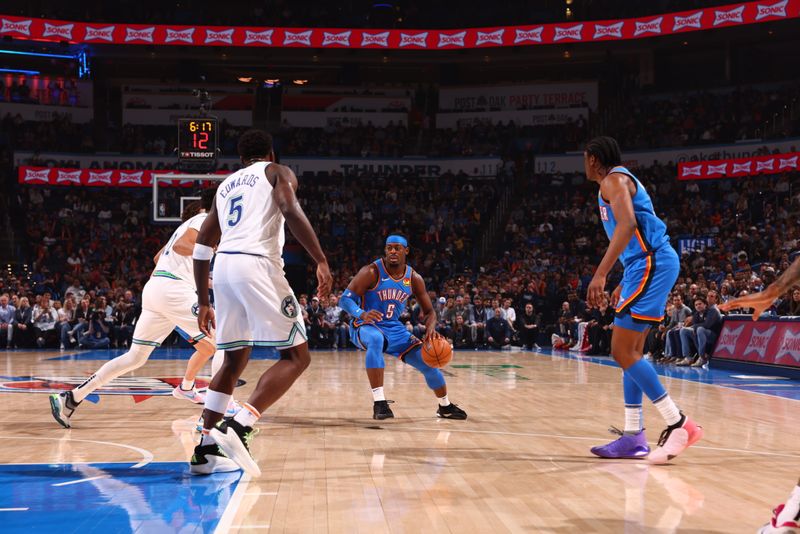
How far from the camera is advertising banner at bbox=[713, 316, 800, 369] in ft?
42.9

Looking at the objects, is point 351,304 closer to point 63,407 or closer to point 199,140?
point 63,407

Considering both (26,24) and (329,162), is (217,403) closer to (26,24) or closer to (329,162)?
(329,162)

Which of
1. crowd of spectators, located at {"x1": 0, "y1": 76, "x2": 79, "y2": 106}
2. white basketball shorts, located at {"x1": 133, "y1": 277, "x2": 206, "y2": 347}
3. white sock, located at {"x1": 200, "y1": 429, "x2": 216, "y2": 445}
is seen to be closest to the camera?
white sock, located at {"x1": 200, "y1": 429, "x2": 216, "y2": 445}

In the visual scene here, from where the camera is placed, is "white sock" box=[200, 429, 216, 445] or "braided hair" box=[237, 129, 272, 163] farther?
"braided hair" box=[237, 129, 272, 163]

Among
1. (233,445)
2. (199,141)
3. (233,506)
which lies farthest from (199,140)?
(233,506)

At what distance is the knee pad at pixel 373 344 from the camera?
26.3 feet

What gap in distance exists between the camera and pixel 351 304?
8141 millimetres

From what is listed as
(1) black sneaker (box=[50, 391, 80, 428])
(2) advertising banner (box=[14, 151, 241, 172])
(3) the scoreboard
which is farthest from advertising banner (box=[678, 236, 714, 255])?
(1) black sneaker (box=[50, 391, 80, 428])

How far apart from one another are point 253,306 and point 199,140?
14.3 m

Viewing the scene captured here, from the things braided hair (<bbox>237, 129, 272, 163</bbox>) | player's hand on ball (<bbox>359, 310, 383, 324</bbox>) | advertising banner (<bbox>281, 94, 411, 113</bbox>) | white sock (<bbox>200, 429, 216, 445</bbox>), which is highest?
advertising banner (<bbox>281, 94, 411, 113</bbox>)

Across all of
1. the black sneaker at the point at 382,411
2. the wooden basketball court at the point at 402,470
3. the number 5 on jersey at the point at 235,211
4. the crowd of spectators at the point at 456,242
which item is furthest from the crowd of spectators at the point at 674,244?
the number 5 on jersey at the point at 235,211

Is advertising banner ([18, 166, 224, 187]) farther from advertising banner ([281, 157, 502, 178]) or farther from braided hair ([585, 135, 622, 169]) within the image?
braided hair ([585, 135, 622, 169])

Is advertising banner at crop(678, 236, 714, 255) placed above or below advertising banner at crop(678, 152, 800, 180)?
below

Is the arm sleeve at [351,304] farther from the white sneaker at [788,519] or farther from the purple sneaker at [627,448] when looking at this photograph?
the white sneaker at [788,519]
